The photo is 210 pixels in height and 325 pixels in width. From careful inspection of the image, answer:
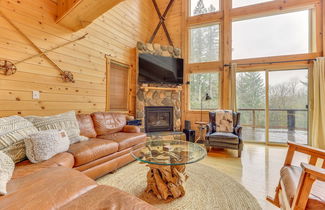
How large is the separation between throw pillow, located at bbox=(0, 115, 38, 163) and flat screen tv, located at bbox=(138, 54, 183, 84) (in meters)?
2.81

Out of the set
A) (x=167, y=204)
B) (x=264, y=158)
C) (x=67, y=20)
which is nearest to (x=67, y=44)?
(x=67, y=20)

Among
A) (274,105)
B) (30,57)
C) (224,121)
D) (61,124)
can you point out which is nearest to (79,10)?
(30,57)

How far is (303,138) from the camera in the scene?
3.76m

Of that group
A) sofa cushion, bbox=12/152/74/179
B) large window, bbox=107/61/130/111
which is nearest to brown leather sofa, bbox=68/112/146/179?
sofa cushion, bbox=12/152/74/179

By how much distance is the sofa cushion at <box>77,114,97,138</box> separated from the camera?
2.43m

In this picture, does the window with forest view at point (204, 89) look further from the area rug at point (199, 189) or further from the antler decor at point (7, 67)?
the antler decor at point (7, 67)

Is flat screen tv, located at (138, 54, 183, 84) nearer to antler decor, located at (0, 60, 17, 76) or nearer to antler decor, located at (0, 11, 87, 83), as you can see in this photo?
antler decor, located at (0, 11, 87, 83)

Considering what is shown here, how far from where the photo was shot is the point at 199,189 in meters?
1.82

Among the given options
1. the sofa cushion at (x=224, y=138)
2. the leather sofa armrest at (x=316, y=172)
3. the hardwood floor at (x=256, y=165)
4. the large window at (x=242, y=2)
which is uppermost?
the large window at (x=242, y=2)

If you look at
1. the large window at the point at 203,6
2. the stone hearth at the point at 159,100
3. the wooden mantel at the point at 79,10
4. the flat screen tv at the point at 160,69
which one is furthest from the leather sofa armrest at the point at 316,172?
the large window at the point at 203,6

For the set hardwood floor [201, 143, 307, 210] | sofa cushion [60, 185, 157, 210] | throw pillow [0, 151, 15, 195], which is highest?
throw pillow [0, 151, 15, 195]

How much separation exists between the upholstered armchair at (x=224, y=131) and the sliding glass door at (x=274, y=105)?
36.7 inches

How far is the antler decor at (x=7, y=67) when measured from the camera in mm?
1957

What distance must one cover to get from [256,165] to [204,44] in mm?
3656
